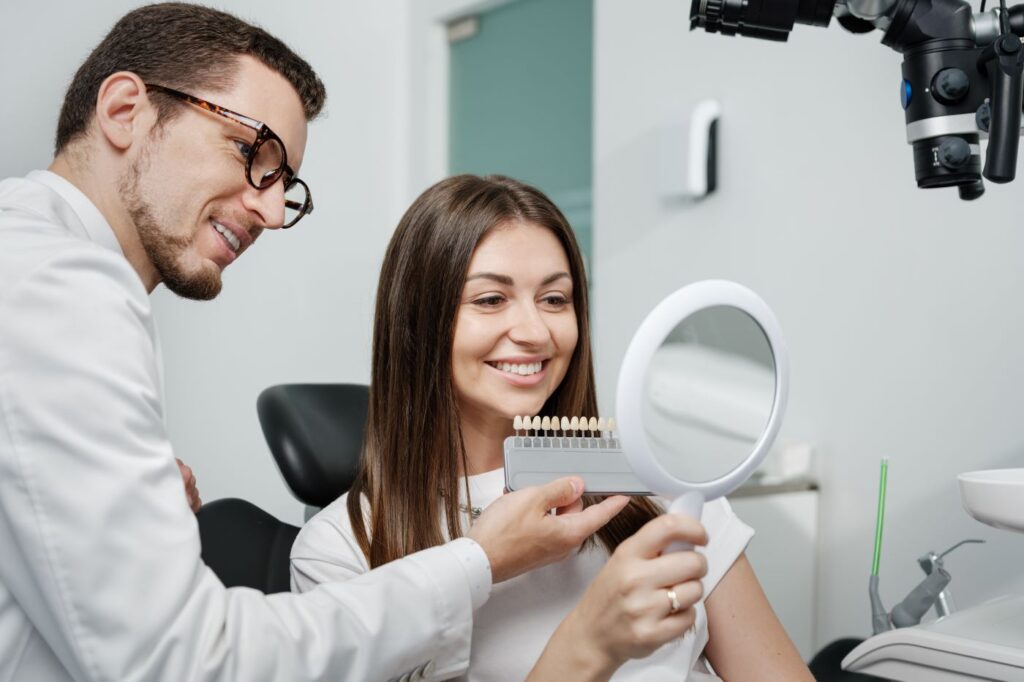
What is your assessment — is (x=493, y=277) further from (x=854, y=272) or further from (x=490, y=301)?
(x=854, y=272)

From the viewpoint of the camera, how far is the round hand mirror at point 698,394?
72cm

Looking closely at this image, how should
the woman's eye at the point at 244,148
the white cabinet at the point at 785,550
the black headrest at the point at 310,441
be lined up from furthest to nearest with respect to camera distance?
the white cabinet at the point at 785,550 < the black headrest at the point at 310,441 < the woman's eye at the point at 244,148

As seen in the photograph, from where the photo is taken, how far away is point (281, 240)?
9.88 feet

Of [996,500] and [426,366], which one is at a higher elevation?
[426,366]

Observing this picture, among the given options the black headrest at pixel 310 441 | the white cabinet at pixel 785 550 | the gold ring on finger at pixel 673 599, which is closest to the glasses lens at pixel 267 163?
the black headrest at pixel 310 441

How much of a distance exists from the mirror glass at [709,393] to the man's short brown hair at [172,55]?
2.27 ft

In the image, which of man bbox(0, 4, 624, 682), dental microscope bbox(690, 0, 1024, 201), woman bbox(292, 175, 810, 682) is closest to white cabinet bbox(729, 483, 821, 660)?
woman bbox(292, 175, 810, 682)

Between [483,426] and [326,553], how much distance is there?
0.95 ft

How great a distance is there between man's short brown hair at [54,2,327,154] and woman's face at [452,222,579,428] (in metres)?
0.35

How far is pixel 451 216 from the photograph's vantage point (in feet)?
4.24

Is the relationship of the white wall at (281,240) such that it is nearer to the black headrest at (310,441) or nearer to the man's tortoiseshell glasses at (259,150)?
the black headrest at (310,441)

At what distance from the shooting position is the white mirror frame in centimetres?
71

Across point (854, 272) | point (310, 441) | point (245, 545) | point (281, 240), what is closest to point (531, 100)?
point (281, 240)

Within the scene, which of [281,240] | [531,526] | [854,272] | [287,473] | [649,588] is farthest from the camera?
[281,240]
